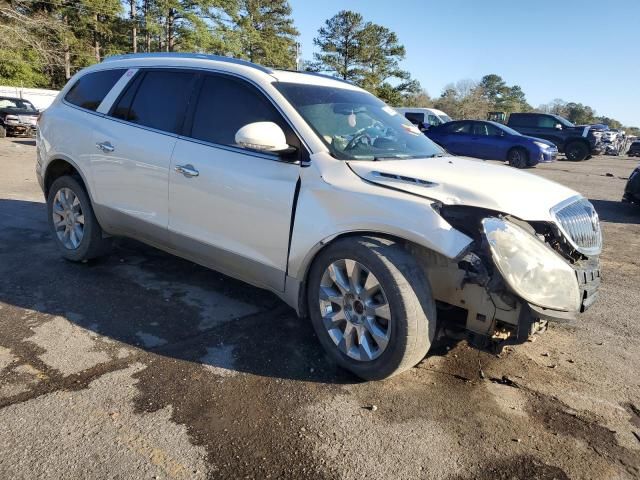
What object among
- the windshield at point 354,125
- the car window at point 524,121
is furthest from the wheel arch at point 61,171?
the car window at point 524,121

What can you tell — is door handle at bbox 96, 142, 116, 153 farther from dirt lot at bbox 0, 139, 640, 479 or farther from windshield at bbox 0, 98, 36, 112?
windshield at bbox 0, 98, 36, 112

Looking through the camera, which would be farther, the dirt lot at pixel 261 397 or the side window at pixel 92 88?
the side window at pixel 92 88

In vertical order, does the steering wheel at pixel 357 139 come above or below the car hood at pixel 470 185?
above

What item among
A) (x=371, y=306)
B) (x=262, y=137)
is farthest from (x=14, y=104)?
(x=371, y=306)

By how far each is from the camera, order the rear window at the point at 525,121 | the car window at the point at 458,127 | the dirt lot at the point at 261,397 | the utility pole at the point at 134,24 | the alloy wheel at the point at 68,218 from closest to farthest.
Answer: the dirt lot at the point at 261,397
the alloy wheel at the point at 68,218
the car window at the point at 458,127
the rear window at the point at 525,121
the utility pole at the point at 134,24

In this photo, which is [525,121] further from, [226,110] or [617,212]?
[226,110]

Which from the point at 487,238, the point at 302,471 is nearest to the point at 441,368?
→ the point at 487,238

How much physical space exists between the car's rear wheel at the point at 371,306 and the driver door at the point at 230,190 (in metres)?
0.38

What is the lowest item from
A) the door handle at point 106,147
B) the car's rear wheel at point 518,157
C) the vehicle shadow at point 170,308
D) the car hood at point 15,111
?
the car hood at point 15,111

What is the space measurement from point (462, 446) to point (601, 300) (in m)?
2.86

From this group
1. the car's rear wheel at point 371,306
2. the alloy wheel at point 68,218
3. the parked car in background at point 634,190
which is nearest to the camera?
the car's rear wheel at point 371,306

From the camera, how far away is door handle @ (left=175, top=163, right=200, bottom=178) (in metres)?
3.63

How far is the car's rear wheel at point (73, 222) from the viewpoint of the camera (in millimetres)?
4602

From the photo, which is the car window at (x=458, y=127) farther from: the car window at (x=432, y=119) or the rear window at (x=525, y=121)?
the rear window at (x=525, y=121)
